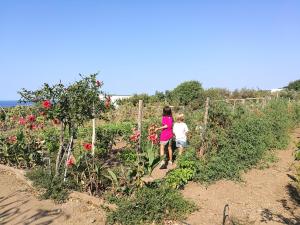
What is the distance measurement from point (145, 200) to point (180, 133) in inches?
140

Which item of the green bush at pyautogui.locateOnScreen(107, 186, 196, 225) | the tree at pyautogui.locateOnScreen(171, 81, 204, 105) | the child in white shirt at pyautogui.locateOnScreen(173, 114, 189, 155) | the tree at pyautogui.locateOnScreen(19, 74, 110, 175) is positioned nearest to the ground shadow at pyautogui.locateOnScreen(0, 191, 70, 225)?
the green bush at pyautogui.locateOnScreen(107, 186, 196, 225)

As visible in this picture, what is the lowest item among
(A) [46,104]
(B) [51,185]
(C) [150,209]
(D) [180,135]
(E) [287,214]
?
(E) [287,214]

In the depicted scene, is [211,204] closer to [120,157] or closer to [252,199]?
[252,199]

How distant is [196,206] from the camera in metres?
6.17

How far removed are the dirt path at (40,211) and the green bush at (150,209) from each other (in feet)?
1.29

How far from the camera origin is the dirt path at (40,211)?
5.79 metres

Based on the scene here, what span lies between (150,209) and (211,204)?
135 centimetres

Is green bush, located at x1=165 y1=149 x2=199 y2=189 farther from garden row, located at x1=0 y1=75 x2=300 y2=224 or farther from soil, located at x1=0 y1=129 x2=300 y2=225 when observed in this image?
soil, located at x1=0 y1=129 x2=300 y2=225

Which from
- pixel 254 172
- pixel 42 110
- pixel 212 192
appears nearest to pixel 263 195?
pixel 212 192

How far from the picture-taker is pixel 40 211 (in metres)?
6.13

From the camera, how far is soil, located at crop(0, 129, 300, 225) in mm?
5809

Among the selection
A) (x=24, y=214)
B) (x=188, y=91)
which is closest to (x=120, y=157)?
(x=24, y=214)

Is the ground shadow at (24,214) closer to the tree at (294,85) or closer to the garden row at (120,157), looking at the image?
the garden row at (120,157)

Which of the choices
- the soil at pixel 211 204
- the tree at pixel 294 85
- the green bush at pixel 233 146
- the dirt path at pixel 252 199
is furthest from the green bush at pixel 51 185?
the tree at pixel 294 85
